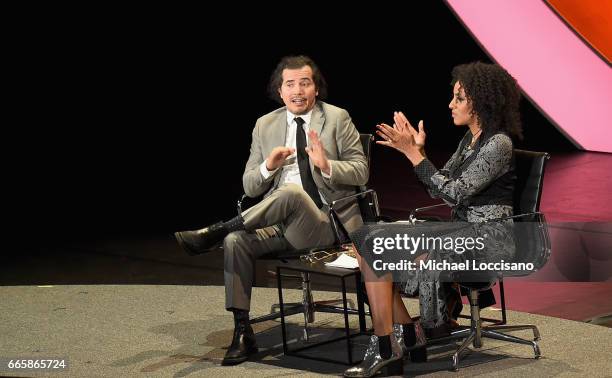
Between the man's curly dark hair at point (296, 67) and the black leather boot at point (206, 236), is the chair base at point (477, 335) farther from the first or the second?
the man's curly dark hair at point (296, 67)

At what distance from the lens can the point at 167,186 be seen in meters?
8.64

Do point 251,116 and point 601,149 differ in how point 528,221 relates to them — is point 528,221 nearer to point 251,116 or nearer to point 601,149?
point 601,149

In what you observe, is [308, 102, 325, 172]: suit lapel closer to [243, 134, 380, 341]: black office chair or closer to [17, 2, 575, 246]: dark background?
[243, 134, 380, 341]: black office chair

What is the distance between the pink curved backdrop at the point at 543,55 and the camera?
8250 millimetres

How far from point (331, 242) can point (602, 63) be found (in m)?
4.43

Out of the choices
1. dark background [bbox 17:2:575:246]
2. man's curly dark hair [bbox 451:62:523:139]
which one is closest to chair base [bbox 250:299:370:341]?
man's curly dark hair [bbox 451:62:523:139]

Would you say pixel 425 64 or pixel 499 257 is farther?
pixel 425 64

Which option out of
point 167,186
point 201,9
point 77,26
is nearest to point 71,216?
point 167,186

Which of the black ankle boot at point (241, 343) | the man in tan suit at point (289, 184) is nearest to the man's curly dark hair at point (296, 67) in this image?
the man in tan suit at point (289, 184)

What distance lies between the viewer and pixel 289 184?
451cm

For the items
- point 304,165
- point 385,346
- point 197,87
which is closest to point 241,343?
point 385,346

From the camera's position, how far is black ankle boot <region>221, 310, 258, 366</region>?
430 cm

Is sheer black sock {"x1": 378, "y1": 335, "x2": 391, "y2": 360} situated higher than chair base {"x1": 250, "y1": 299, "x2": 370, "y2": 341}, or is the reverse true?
chair base {"x1": 250, "y1": 299, "x2": 370, "y2": 341}

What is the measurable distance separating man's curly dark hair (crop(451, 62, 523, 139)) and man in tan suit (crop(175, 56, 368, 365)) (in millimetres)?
604
